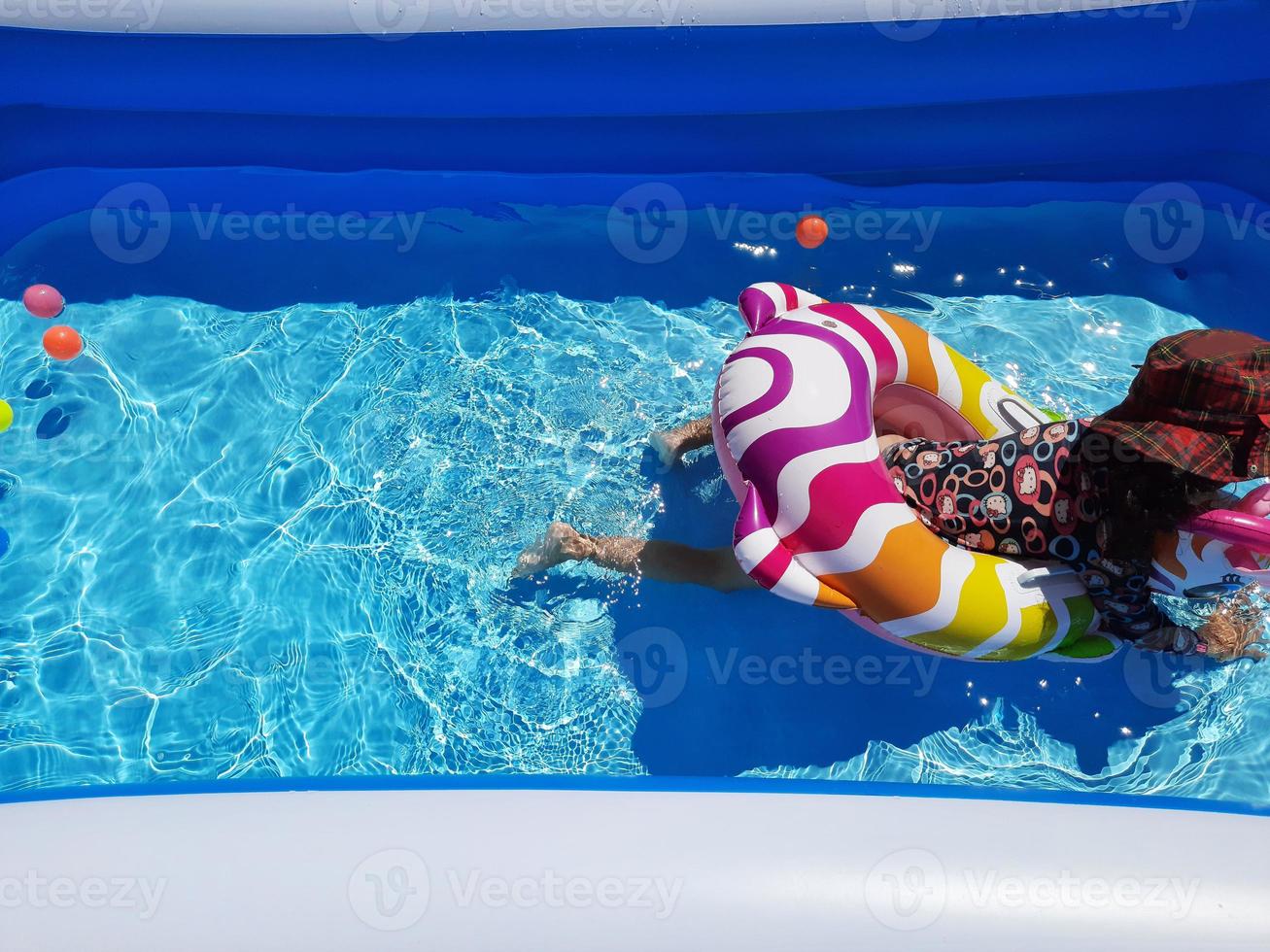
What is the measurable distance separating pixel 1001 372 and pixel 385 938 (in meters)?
2.59

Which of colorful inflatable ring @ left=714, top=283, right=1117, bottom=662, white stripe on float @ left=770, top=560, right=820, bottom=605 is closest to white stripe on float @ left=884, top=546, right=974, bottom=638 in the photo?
colorful inflatable ring @ left=714, top=283, right=1117, bottom=662

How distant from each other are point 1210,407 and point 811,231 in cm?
184

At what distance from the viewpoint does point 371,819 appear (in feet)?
5.56

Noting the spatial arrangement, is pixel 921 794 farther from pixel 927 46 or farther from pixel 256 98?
pixel 256 98

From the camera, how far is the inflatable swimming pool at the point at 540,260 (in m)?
2.67

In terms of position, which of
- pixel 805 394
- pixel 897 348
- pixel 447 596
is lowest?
pixel 447 596

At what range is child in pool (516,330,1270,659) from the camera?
168 centimetres

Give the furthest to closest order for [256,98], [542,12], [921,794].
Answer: [256,98], [542,12], [921,794]

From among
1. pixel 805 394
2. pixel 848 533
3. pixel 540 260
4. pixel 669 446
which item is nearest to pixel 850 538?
pixel 848 533

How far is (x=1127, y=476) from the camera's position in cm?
188

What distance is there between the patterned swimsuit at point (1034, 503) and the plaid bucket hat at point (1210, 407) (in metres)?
0.22

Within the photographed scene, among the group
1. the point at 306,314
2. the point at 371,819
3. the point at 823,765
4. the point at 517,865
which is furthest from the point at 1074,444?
the point at 306,314

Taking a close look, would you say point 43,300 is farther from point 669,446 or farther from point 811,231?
point 811,231

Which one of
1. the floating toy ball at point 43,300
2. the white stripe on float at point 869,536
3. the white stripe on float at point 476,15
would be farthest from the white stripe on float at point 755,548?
the floating toy ball at point 43,300
